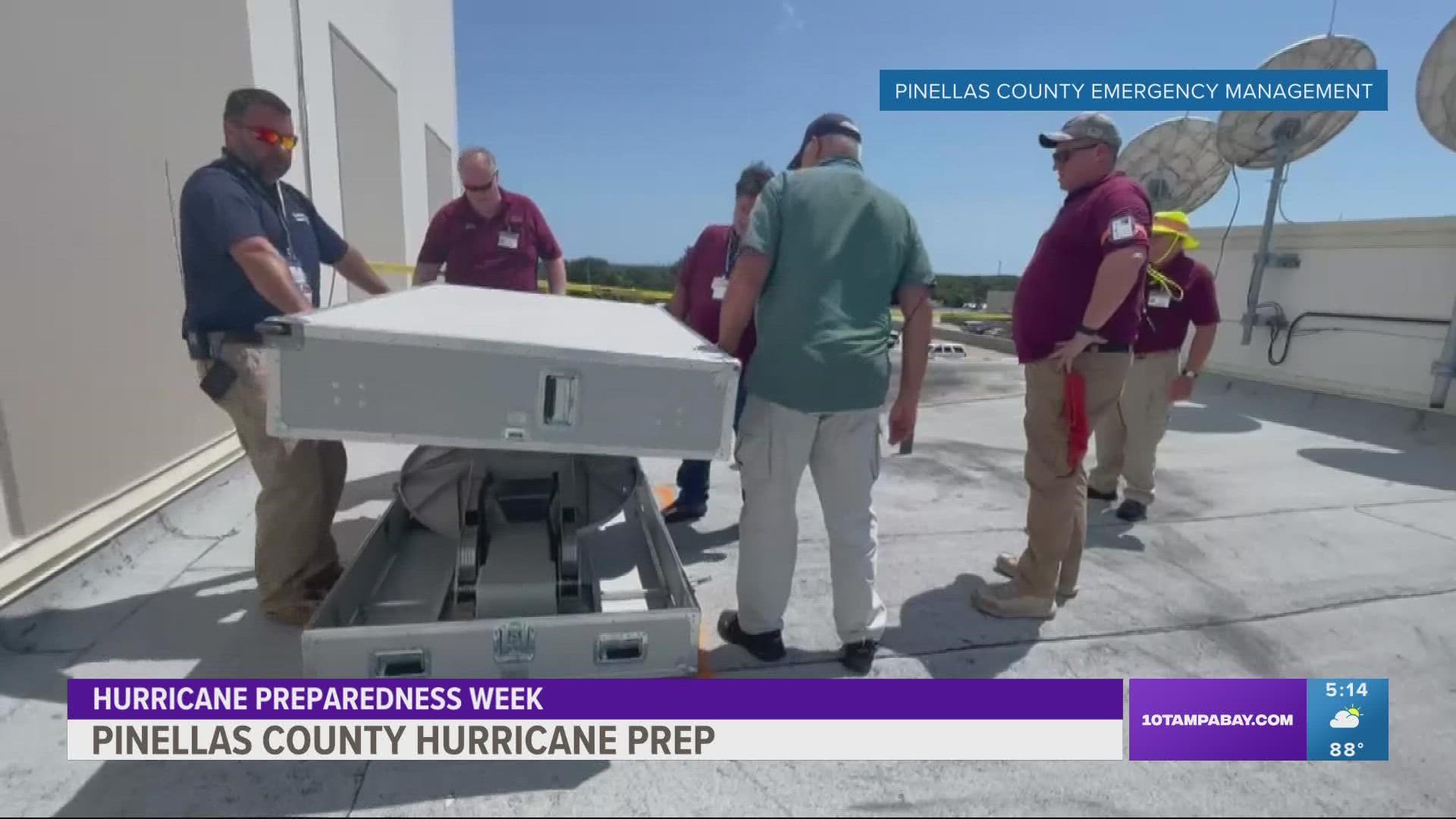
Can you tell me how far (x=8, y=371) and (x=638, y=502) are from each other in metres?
2.43

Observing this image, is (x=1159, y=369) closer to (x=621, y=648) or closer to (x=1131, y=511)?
(x=1131, y=511)

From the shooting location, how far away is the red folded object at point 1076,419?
2.79 meters

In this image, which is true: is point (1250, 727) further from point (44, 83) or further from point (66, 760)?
point (44, 83)

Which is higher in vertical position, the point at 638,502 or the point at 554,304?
the point at 554,304

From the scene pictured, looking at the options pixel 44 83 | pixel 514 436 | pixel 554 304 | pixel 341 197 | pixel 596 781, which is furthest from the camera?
pixel 341 197

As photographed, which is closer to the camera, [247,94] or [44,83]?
[247,94]

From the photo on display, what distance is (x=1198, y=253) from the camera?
31.3ft

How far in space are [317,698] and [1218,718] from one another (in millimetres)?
2760

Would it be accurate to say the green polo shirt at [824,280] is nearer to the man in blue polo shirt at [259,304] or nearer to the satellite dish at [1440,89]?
the man in blue polo shirt at [259,304]

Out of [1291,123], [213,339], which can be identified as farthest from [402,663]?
[1291,123]

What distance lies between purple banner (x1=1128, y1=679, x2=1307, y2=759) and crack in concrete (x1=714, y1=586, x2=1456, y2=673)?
322 millimetres

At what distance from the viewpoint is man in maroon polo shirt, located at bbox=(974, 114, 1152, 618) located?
262 centimetres

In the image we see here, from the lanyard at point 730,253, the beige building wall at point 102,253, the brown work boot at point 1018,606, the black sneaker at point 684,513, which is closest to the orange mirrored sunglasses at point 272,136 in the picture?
the beige building wall at point 102,253

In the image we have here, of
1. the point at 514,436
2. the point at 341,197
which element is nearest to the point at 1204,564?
the point at 514,436
